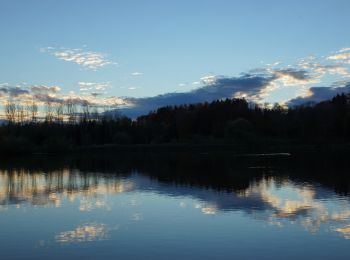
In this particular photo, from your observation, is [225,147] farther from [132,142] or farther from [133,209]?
[133,209]

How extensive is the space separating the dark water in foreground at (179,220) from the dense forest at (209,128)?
2444 inches

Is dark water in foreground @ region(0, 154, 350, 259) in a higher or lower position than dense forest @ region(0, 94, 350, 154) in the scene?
lower

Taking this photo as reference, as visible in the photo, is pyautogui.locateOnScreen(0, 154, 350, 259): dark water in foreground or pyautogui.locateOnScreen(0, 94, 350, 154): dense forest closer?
pyautogui.locateOnScreen(0, 154, 350, 259): dark water in foreground

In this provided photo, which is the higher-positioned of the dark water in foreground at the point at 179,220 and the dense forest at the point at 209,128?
the dense forest at the point at 209,128

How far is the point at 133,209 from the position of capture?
21766 millimetres

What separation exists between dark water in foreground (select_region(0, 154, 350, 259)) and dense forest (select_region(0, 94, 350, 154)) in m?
62.1

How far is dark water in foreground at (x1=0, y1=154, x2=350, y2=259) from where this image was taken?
13.8 m

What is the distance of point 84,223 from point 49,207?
5.33 m

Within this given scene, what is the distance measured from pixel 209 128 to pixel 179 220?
100517 millimetres

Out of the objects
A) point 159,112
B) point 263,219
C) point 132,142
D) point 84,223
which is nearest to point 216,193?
point 263,219

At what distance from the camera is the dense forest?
3898 inches

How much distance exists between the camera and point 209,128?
119m

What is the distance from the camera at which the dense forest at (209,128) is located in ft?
325

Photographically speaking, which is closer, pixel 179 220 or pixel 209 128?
pixel 179 220
